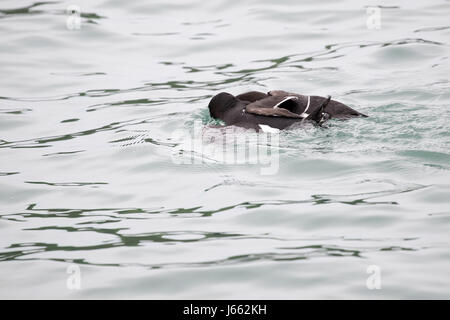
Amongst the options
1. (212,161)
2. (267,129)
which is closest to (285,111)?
(267,129)

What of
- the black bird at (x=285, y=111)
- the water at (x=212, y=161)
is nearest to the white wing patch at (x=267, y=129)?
the black bird at (x=285, y=111)

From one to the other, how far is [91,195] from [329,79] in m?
3.95

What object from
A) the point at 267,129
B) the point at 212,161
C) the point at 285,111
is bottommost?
the point at 212,161

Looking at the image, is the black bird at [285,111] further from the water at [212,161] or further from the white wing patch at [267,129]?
the water at [212,161]

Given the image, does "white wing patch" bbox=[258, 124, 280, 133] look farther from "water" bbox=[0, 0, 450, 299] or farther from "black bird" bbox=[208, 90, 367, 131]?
"water" bbox=[0, 0, 450, 299]

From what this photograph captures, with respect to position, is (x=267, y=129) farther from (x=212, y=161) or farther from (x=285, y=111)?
(x=212, y=161)

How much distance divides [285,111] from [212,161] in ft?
2.85

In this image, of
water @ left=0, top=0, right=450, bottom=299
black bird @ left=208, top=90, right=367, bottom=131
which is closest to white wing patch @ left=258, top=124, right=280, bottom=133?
black bird @ left=208, top=90, right=367, bottom=131

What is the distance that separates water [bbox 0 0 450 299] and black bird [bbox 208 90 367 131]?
15 centimetres

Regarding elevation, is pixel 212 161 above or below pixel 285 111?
below

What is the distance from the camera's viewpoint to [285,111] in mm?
7945

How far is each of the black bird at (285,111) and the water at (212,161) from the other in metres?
0.15
